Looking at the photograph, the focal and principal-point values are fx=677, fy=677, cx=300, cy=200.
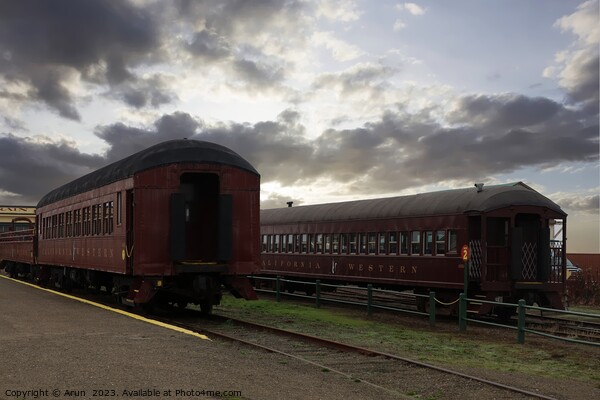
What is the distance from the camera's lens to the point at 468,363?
37.4 feet

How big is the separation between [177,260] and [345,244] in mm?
9760

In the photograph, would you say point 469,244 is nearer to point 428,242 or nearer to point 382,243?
point 428,242

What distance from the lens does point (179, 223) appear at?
15.8 meters

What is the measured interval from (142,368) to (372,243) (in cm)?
1392

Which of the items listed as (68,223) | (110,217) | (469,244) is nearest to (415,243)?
(469,244)

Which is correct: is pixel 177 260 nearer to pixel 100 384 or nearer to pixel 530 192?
pixel 100 384

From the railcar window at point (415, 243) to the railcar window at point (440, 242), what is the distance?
0.81m

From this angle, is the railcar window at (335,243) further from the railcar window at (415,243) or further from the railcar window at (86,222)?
the railcar window at (86,222)

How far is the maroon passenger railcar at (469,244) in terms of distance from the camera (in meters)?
18.4

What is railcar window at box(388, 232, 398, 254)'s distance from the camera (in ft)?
69.8

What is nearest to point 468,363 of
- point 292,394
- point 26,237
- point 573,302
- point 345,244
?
point 292,394

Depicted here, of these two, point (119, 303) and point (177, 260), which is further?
point (119, 303)

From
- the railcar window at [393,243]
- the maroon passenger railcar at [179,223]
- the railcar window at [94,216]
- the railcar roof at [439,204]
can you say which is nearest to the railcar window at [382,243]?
the railcar window at [393,243]

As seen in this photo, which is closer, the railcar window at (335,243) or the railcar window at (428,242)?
the railcar window at (428,242)
